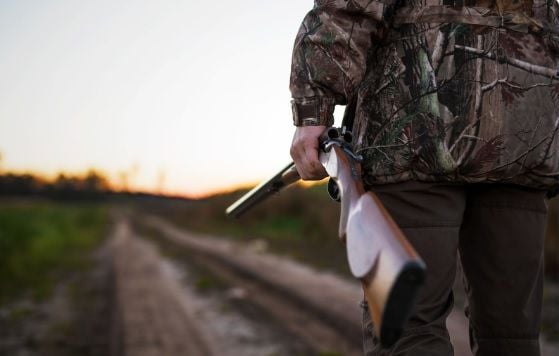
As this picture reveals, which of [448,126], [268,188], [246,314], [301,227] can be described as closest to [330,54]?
[448,126]

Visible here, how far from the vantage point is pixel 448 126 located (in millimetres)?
1463

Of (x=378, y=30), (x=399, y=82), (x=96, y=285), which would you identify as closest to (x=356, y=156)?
(x=399, y=82)

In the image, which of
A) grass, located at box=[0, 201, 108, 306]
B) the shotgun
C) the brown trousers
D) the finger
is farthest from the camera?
grass, located at box=[0, 201, 108, 306]

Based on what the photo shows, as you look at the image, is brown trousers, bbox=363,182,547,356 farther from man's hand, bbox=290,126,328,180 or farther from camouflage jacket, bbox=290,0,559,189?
man's hand, bbox=290,126,328,180

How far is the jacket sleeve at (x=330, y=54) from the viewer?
153 cm

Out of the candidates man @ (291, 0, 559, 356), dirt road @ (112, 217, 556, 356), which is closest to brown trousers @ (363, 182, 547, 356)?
man @ (291, 0, 559, 356)

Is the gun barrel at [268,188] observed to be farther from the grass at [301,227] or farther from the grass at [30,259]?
the grass at [30,259]

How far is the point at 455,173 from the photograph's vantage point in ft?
4.77

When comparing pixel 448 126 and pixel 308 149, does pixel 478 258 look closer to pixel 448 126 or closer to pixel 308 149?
pixel 448 126

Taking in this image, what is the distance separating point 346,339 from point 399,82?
374cm

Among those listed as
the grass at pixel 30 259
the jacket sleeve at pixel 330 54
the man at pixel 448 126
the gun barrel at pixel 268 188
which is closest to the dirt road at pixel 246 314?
the grass at pixel 30 259

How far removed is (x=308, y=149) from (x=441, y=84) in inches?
15.4

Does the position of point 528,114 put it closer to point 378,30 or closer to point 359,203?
point 378,30

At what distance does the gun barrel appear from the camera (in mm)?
2092
